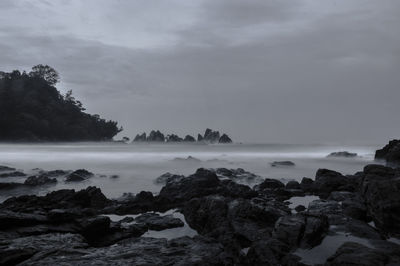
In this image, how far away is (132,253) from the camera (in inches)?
329

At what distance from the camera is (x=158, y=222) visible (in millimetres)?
12836

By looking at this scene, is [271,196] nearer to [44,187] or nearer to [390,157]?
[44,187]

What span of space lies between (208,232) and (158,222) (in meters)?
2.27

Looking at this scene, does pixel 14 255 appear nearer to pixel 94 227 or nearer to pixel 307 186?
pixel 94 227

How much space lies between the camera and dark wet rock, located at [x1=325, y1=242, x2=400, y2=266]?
7.27 meters

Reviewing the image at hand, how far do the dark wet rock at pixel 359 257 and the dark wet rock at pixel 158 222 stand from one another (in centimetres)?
644

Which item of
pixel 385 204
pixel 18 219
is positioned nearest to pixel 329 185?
pixel 385 204

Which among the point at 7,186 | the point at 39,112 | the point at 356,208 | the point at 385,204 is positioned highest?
the point at 39,112

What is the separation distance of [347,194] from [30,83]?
96.4 meters

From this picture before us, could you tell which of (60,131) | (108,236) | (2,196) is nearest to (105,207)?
(108,236)

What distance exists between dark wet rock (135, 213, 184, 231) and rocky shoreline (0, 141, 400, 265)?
0.04 metres

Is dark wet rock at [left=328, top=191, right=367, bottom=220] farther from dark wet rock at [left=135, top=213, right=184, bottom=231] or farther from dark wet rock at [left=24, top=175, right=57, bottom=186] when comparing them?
dark wet rock at [left=24, top=175, right=57, bottom=186]

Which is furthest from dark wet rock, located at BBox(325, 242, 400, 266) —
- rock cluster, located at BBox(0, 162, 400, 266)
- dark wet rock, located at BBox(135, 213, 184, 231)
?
dark wet rock, located at BBox(135, 213, 184, 231)

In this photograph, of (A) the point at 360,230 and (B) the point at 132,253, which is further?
(A) the point at 360,230
